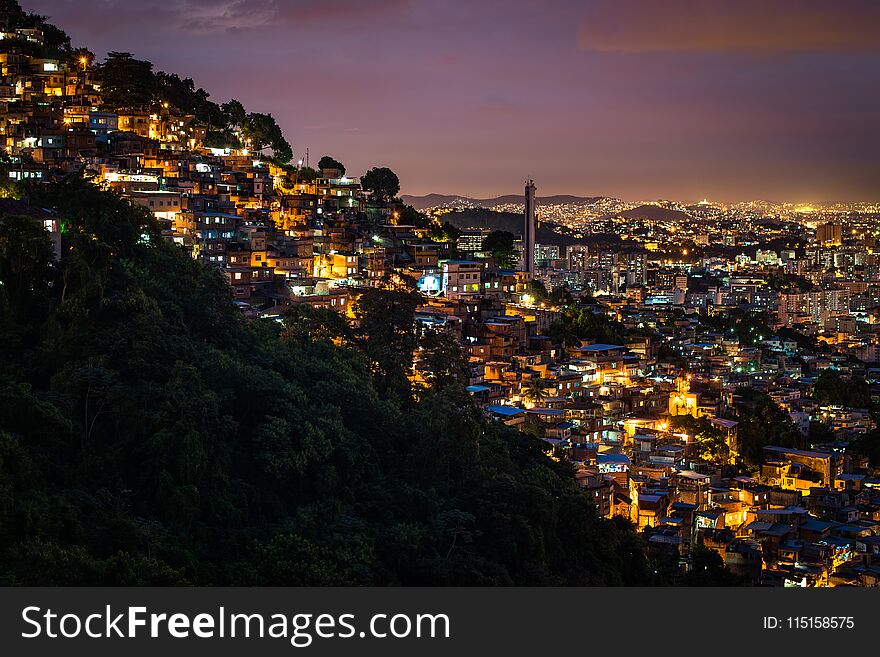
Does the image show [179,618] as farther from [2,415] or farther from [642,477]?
[642,477]

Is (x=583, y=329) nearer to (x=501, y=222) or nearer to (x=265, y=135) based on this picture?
(x=265, y=135)

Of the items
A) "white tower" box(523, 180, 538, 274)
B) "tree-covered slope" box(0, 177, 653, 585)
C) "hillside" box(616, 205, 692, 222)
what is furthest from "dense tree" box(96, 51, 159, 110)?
"hillside" box(616, 205, 692, 222)

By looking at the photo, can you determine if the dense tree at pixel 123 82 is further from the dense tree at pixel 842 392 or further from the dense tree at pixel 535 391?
the dense tree at pixel 842 392

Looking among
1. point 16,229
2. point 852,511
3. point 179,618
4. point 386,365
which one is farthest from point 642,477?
point 179,618

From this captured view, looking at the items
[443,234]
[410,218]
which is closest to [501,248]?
[443,234]

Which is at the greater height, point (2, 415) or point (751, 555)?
point (2, 415)
